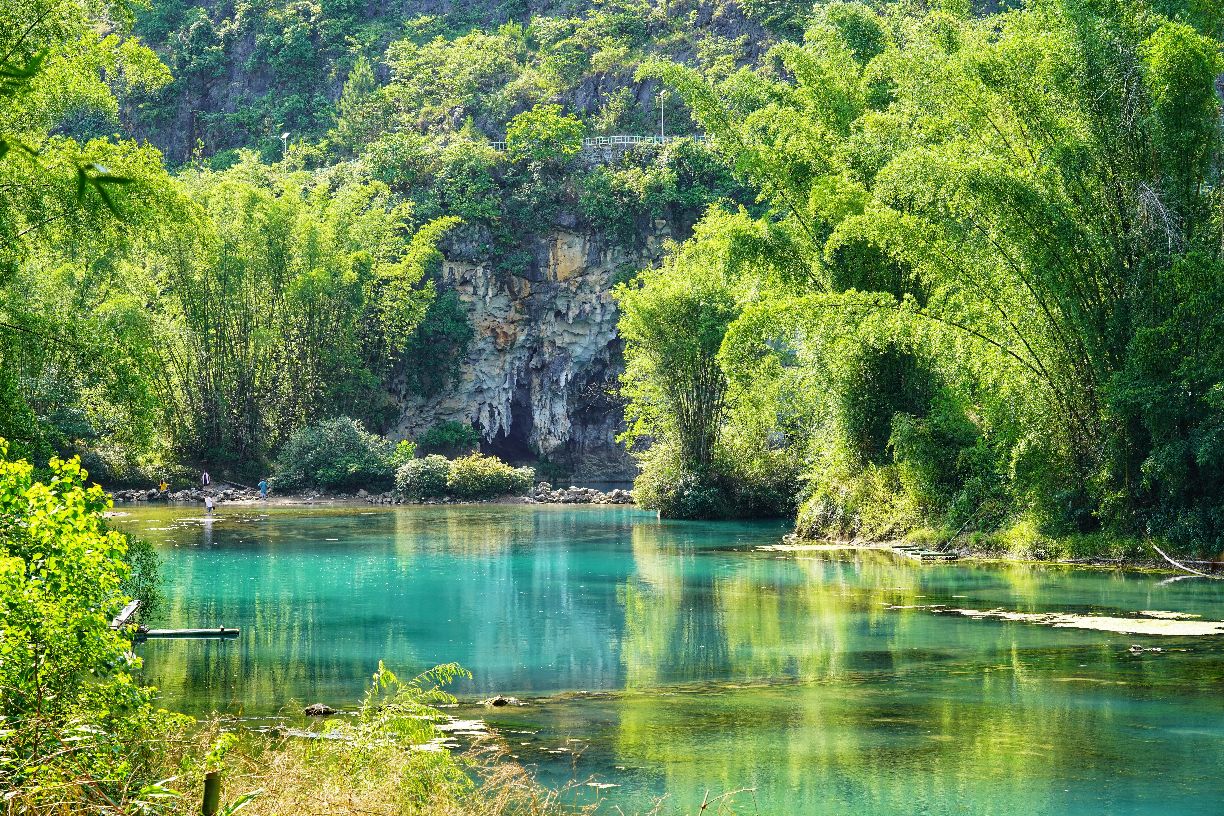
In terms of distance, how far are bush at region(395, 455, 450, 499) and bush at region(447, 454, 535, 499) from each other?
1.13 ft

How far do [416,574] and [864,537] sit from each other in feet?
30.3

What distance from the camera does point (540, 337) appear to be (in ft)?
171

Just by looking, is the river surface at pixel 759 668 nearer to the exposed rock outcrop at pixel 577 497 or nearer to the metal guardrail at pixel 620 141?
the exposed rock outcrop at pixel 577 497

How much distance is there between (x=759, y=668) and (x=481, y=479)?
30.3 metres

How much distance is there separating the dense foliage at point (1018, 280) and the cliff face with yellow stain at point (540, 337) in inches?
951

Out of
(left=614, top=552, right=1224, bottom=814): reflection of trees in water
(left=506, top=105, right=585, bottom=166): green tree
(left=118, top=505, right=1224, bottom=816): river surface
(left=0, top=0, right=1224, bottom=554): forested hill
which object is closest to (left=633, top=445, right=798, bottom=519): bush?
(left=0, top=0, right=1224, bottom=554): forested hill

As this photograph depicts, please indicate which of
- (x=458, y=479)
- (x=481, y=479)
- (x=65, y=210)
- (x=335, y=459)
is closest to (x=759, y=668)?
(x=65, y=210)

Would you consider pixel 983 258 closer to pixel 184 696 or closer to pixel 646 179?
pixel 184 696

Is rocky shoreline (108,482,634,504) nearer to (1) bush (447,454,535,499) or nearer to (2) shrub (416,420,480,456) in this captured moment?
(1) bush (447,454,535,499)

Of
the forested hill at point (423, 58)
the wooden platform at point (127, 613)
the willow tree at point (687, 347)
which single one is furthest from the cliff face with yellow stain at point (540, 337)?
the wooden platform at point (127, 613)

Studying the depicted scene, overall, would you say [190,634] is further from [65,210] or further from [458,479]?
[458,479]

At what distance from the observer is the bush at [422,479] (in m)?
42.2

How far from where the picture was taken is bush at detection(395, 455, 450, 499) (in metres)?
42.2

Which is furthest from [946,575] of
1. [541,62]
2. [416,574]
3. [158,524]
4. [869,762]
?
[541,62]
